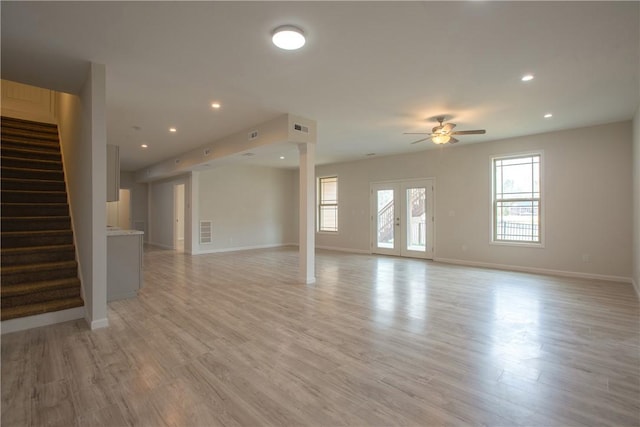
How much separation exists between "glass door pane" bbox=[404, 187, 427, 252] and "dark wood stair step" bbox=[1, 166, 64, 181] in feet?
23.8

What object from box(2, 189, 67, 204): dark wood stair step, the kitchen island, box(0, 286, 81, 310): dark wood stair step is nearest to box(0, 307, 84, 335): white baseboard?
box(0, 286, 81, 310): dark wood stair step

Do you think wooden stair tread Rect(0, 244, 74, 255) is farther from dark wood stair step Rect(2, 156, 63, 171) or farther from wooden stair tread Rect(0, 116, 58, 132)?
wooden stair tread Rect(0, 116, 58, 132)

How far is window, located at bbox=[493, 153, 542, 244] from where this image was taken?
6207mm

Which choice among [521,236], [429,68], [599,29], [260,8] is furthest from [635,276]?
[260,8]

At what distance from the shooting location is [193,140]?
660cm

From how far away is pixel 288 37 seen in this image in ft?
8.61

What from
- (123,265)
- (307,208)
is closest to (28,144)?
(123,265)

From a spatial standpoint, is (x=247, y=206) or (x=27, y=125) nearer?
(x=27, y=125)

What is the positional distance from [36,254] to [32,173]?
175cm

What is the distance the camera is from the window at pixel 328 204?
9969mm

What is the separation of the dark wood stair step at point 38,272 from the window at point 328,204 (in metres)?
7.09

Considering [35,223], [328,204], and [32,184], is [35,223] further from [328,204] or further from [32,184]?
[328,204]

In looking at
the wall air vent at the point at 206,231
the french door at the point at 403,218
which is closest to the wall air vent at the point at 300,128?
the french door at the point at 403,218

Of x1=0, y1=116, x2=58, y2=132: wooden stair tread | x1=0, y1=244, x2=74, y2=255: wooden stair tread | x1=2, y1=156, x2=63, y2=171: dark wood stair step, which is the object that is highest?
x1=0, y1=116, x2=58, y2=132: wooden stair tread
